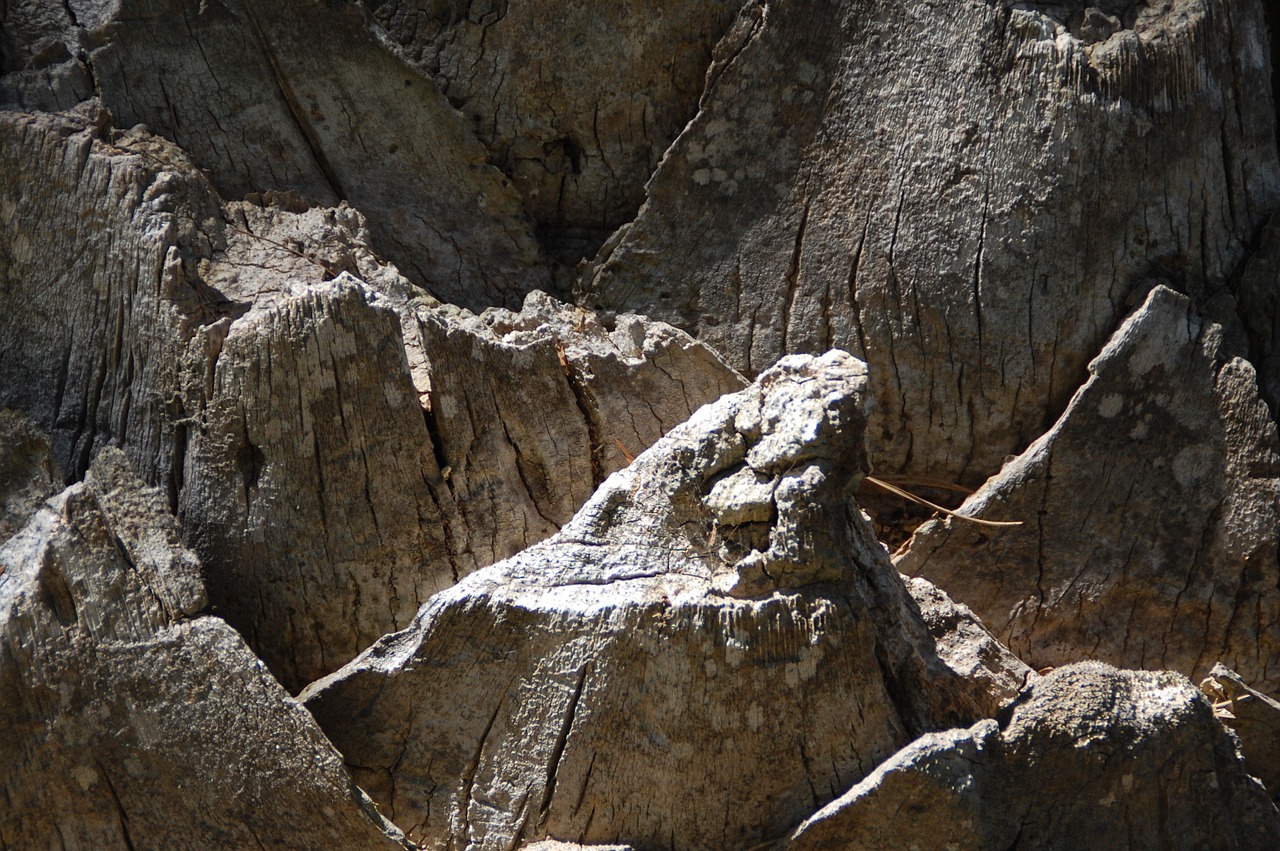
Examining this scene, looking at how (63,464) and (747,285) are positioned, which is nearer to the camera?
(63,464)

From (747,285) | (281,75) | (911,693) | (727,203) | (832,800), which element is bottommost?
(832,800)

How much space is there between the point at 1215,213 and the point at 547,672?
7.82 ft

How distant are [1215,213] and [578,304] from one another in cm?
192

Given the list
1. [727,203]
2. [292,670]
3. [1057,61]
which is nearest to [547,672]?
[292,670]

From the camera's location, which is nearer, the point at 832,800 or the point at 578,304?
the point at 832,800

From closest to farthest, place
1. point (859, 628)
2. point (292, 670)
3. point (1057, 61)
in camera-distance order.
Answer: point (859, 628), point (292, 670), point (1057, 61)

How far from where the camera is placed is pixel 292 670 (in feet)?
9.16

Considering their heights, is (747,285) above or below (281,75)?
below

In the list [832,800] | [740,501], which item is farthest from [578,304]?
[832,800]

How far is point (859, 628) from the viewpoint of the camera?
2434mm

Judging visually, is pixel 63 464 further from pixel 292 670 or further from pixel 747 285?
pixel 747 285

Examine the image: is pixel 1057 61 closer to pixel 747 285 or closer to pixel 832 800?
pixel 747 285

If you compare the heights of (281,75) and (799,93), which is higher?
(281,75)

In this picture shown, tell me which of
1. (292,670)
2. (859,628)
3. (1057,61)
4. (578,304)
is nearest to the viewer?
(859,628)
